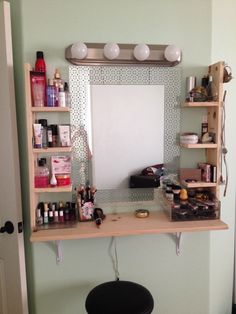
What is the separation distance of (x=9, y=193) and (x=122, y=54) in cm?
91

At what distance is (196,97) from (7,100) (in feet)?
3.11

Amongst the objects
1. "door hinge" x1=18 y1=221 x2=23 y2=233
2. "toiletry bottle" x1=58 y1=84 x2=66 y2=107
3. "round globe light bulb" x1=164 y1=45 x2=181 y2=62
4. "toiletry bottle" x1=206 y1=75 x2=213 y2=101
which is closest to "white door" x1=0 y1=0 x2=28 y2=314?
"door hinge" x1=18 y1=221 x2=23 y2=233

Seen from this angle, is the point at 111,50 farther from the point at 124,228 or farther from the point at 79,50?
the point at 124,228

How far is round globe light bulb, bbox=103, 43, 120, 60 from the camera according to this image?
4.50ft

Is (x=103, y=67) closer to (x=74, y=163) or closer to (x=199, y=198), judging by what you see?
(x=74, y=163)

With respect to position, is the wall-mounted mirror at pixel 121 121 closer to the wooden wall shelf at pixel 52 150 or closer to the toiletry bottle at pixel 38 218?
the wooden wall shelf at pixel 52 150

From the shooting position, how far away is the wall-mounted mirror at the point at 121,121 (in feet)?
4.80

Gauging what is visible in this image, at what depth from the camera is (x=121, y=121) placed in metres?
1.51

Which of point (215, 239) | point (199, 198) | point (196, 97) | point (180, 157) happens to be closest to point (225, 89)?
point (196, 97)

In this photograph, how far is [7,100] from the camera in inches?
52.2

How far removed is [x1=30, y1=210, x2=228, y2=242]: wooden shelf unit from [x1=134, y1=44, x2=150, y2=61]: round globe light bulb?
838mm

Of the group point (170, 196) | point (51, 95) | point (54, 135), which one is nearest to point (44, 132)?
point (54, 135)

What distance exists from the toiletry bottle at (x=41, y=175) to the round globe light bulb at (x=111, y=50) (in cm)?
63

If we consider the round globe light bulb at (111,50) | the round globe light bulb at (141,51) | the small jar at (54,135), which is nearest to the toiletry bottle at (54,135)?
the small jar at (54,135)
